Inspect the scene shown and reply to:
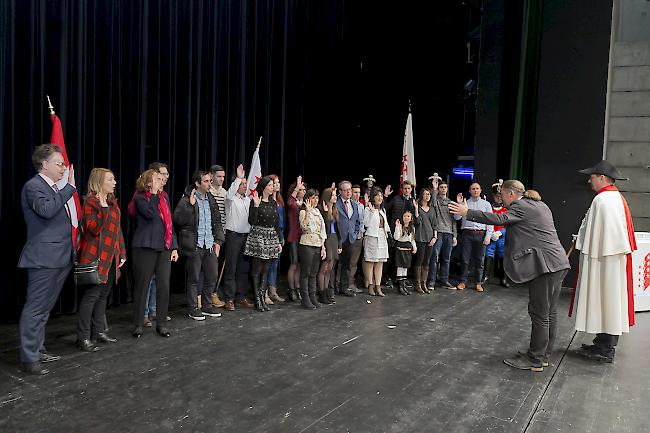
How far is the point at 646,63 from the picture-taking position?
7.46 m

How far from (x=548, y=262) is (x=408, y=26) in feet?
24.0

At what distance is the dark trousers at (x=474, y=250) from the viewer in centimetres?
706

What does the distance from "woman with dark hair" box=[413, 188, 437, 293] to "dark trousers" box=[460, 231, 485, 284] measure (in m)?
0.53

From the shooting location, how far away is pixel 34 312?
3.45 meters

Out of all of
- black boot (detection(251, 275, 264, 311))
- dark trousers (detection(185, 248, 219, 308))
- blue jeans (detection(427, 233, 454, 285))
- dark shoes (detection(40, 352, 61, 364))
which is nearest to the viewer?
dark shoes (detection(40, 352, 61, 364))

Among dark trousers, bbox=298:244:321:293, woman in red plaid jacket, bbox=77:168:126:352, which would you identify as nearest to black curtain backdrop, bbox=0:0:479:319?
woman in red plaid jacket, bbox=77:168:126:352

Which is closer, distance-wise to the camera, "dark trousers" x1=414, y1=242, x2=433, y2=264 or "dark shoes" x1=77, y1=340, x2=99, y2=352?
"dark shoes" x1=77, y1=340, x2=99, y2=352

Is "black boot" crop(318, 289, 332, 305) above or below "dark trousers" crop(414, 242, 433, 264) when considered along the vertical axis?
below

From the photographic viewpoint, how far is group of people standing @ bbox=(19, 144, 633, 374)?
3.50m

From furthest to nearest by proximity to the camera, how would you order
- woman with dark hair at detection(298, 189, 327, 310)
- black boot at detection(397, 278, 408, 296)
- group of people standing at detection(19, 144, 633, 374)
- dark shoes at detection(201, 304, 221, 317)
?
black boot at detection(397, 278, 408, 296), woman with dark hair at detection(298, 189, 327, 310), dark shoes at detection(201, 304, 221, 317), group of people standing at detection(19, 144, 633, 374)

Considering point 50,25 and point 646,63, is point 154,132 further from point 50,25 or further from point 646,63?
point 646,63

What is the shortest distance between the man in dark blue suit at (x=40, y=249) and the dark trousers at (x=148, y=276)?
31.5 inches

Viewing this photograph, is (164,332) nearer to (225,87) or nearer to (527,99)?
(225,87)

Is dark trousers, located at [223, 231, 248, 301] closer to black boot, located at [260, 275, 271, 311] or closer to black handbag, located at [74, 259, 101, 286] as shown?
black boot, located at [260, 275, 271, 311]
